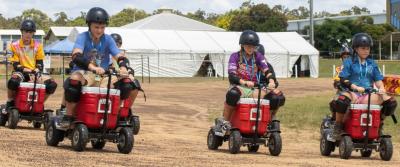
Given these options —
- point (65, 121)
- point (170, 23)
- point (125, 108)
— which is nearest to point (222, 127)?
point (65, 121)

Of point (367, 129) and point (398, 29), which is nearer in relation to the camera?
point (367, 129)

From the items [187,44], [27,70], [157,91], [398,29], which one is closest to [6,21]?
[398,29]

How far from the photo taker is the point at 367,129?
12398 mm

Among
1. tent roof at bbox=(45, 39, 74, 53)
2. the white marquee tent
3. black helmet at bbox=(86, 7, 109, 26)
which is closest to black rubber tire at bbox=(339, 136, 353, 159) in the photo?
black helmet at bbox=(86, 7, 109, 26)

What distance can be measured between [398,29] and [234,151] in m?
94.6

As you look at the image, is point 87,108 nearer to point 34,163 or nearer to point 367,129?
point 34,163

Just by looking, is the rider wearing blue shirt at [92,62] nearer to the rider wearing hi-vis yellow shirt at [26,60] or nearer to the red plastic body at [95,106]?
the red plastic body at [95,106]

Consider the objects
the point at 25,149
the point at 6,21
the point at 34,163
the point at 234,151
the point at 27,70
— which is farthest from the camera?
the point at 6,21

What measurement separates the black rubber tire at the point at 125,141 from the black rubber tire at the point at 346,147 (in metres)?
3.11

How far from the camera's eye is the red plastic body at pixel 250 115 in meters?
12.4

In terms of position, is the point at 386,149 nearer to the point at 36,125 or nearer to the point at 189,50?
the point at 36,125

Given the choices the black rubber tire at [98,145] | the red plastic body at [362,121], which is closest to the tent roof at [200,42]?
the red plastic body at [362,121]

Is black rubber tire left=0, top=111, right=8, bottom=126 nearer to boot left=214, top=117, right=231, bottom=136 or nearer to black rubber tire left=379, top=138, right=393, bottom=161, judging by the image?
boot left=214, top=117, right=231, bottom=136

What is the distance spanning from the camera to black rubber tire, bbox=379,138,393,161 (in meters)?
12.2
